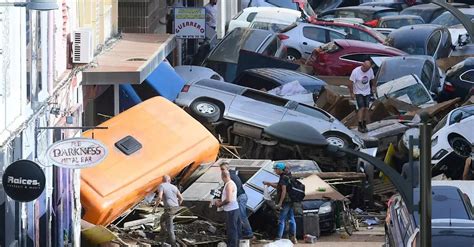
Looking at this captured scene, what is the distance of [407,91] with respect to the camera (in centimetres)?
3188

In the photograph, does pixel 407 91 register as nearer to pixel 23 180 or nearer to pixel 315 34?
pixel 315 34

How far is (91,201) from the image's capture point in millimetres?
22641

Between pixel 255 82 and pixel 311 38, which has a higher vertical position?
pixel 255 82

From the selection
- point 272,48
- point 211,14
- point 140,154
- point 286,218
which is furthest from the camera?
point 211,14

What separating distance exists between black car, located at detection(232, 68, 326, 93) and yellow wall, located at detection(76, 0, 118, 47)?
4.25 metres

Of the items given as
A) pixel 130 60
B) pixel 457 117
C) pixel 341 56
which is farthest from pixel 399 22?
pixel 130 60

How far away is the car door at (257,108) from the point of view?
27766 mm

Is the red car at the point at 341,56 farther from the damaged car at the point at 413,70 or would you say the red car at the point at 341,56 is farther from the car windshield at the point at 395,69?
the car windshield at the point at 395,69

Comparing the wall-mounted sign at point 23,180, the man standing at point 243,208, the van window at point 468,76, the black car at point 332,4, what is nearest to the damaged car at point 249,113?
the man standing at point 243,208

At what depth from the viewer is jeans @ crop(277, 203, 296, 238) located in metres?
23.2

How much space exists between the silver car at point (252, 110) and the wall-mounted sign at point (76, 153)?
9.22m

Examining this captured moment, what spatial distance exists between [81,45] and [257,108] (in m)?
5.91

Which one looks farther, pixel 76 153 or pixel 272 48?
pixel 272 48

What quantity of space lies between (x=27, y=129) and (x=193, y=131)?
22.6 ft
